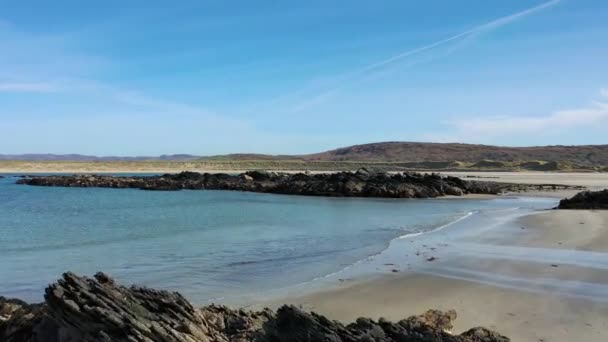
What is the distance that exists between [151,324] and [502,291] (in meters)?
5.98

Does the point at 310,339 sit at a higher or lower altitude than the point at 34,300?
higher

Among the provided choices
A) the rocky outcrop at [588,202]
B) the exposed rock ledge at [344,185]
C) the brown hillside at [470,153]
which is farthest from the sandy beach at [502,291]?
the brown hillside at [470,153]

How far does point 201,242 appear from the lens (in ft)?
53.0

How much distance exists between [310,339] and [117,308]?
1.90m

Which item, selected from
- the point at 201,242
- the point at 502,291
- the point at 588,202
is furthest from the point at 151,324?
the point at 588,202

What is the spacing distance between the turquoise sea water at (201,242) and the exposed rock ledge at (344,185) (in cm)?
799

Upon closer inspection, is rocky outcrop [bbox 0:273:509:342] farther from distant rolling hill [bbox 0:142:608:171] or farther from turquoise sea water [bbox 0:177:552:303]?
distant rolling hill [bbox 0:142:608:171]

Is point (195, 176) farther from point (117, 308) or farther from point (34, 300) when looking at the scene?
point (117, 308)

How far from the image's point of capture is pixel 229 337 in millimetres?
6020

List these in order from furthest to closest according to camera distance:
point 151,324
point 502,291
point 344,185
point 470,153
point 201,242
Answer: point 470,153, point 344,185, point 201,242, point 502,291, point 151,324

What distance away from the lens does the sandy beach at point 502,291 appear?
23.0 feet

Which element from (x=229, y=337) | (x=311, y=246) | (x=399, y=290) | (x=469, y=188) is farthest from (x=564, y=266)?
(x=469, y=188)

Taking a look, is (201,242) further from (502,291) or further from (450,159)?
(450,159)

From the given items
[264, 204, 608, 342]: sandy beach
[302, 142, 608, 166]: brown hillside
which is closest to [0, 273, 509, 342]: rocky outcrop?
[264, 204, 608, 342]: sandy beach
